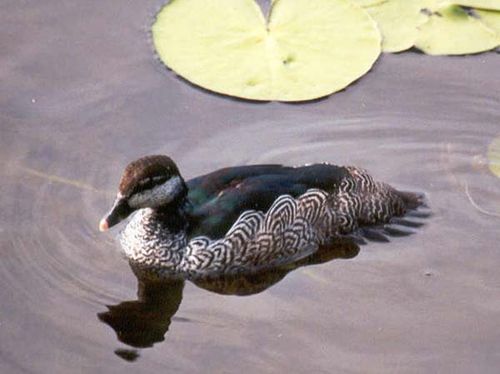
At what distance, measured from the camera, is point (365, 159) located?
1023 cm

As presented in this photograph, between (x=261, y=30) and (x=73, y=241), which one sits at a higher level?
(x=261, y=30)

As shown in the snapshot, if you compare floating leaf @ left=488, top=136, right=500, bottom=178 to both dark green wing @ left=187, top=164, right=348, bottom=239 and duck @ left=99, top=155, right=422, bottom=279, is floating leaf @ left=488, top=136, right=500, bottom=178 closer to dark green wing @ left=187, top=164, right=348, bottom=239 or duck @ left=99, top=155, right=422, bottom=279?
duck @ left=99, top=155, right=422, bottom=279

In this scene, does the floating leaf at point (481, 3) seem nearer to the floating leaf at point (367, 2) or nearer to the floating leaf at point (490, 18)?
the floating leaf at point (490, 18)

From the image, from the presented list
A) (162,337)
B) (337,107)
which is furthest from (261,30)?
(162,337)

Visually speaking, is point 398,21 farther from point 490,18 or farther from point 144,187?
point 144,187

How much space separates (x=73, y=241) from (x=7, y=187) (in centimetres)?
78

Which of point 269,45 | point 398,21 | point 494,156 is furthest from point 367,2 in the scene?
point 494,156

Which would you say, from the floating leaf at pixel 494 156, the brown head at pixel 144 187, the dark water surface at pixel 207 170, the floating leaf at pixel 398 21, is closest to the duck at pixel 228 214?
the brown head at pixel 144 187

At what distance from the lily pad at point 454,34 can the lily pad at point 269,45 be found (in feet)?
1.44

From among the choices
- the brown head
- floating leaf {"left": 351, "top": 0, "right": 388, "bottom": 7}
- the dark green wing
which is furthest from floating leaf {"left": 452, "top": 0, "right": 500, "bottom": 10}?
the brown head

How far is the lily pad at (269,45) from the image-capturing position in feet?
34.5

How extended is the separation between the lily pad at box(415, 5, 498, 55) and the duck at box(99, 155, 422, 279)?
80.3 inches

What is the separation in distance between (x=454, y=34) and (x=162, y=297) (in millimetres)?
3697

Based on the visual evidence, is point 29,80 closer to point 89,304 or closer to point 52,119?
point 52,119
